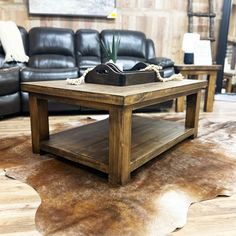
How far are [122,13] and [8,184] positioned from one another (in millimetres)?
3089

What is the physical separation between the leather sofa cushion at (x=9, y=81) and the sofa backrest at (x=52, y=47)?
0.60 metres

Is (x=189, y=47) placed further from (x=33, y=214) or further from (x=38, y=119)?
(x=33, y=214)

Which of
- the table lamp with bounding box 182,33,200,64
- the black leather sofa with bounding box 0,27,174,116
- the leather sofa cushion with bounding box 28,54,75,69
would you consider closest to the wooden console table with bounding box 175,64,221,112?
the black leather sofa with bounding box 0,27,174,116

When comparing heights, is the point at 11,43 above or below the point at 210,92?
above

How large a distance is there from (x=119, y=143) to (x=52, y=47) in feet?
7.81

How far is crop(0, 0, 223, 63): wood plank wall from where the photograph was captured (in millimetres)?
3567

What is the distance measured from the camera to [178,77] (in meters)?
1.97

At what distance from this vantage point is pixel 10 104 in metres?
2.52

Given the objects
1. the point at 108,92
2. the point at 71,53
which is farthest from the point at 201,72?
the point at 108,92

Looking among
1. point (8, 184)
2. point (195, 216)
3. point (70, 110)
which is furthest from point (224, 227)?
point (70, 110)

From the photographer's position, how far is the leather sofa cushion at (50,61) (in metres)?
3.02

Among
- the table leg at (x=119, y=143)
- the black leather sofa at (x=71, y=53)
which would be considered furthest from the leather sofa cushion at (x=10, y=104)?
the table leg at (x=119, y=143)

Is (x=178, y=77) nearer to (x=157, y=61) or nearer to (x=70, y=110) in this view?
(x=157, y=61)

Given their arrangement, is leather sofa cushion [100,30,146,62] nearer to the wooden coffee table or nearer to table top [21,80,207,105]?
the wooden coffee table
